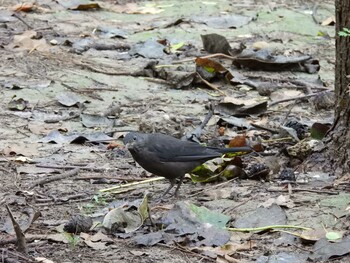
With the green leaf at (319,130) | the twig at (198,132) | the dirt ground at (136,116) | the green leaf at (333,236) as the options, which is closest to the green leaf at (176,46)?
the dirt ground at (136,116)

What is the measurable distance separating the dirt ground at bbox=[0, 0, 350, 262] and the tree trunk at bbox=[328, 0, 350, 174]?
15 centimetres

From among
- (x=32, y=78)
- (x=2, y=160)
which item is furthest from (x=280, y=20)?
(x=2, y=160)

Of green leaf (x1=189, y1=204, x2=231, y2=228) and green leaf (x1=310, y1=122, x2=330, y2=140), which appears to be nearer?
green leaf (x1=189, y1=204, x2=231, y2=228)

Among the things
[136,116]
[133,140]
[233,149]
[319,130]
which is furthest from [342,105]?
[136,116]

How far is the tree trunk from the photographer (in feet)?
17.5

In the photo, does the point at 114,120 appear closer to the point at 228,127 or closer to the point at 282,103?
the point at 228,127

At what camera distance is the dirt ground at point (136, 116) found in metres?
4.30

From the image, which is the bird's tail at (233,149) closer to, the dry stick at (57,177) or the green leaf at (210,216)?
the green leaf at (210,216)

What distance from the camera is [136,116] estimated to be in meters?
7.12

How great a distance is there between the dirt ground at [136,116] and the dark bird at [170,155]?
16 centimetres

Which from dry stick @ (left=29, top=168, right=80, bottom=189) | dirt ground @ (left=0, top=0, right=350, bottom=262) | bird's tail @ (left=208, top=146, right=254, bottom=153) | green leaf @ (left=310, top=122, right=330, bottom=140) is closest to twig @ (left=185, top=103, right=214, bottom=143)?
dirt ground @ (left=0, top=0, right=350, bottom=262)

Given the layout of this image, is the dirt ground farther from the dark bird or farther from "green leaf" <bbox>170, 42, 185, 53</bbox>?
the dark bird

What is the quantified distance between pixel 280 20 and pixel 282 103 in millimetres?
3294

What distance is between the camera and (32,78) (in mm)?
7941
